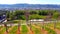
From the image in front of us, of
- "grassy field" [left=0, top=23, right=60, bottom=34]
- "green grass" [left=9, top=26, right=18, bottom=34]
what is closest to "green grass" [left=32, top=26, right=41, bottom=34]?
"grassy field" [left=0, top=23, right=60, bottom=34]

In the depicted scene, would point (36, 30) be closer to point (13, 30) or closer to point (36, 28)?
point (36, 28)

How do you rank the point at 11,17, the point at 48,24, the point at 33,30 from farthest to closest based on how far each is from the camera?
the point at 11,17 → the point at 48,24 → the point at 33,30

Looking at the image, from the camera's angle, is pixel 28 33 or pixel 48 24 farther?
pixel 48 24

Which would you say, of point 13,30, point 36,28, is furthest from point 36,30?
point 13,30

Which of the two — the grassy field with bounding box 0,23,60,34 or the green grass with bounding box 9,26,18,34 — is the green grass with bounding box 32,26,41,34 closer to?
the grassy field with bounding box 0,23,60,34

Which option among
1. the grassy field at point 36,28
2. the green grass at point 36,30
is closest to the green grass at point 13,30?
the grassy field at point 36,28

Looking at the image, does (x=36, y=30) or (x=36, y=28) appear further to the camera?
(x=36, y=28)

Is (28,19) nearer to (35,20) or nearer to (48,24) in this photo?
(35,20)

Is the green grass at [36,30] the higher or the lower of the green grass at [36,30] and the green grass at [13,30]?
the lower

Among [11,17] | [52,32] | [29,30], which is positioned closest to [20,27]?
[29,30]

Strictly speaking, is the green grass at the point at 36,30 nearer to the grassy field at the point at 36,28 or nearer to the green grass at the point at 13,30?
the grassy field at the point at 36,28

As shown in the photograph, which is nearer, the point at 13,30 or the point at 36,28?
the point at 13,30
